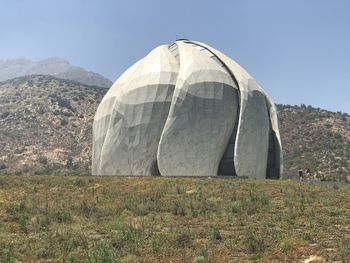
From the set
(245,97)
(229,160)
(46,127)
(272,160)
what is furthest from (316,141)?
(245,97)

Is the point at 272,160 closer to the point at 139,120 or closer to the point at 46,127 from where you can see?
the point at 139,120

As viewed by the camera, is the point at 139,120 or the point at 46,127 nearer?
the point at 139,120

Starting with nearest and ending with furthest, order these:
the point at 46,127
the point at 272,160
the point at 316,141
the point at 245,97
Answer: the point at 245,97, the point at 272,160, the point at 316,141, the point at 46,127

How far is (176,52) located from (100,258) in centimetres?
2616

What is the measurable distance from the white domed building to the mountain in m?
27.8

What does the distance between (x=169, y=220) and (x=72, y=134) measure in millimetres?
81620

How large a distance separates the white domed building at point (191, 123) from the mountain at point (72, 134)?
27823 millimetres

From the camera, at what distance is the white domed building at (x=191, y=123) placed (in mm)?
31922

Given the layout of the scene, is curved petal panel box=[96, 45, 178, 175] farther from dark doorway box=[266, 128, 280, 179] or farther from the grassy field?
dark doorway box=[266, 128, 280, 179]

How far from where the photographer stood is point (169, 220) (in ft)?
61.6

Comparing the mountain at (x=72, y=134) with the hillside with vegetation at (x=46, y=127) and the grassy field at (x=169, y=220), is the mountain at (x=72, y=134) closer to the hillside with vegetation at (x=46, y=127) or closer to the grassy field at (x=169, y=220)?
the hillside with vegetation at (x=46, y=127)

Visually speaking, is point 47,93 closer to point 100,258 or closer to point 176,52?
point 176,52

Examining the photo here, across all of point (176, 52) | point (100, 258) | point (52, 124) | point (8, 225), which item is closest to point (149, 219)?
point (8, 225)

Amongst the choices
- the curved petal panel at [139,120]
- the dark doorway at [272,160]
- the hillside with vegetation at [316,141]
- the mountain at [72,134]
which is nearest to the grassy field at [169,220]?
the curved petal panel at [139,120]
